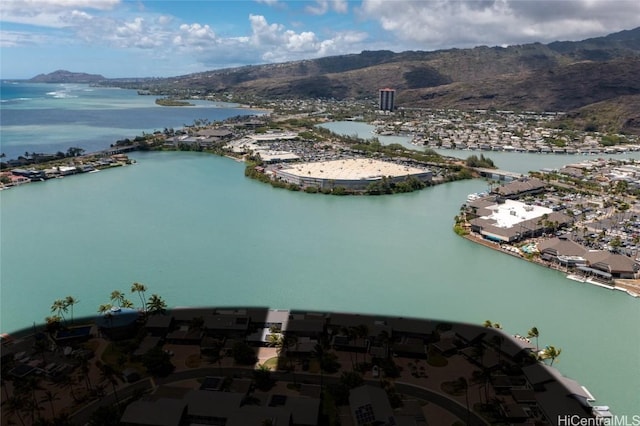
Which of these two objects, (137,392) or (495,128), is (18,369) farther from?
(495,128)

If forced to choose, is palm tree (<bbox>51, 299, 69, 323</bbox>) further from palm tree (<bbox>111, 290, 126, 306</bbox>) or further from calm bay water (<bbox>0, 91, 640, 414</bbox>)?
palm tree (<bbox>111, 290, 126, 306</bbox>)

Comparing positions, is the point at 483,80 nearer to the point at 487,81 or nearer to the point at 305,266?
the point at 487,81

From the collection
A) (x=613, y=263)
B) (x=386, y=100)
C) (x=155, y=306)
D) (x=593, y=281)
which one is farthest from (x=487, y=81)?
(x=155, y=306)

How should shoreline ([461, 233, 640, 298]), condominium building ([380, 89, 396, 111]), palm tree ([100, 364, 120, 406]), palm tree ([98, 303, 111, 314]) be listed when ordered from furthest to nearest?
condominium building ([380, 89, 396, 111])
shoreline ([461, 233, 640, 298])
palm tree ([98, 303, 111, 314])
palm tree ([100, 364, 120, 406])

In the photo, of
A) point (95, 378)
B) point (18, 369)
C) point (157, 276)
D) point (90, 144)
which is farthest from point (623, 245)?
point (90, 144)

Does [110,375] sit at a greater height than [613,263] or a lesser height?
lesser

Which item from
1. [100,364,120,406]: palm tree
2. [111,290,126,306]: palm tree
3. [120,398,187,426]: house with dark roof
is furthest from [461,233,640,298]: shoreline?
[100,364,120,406]: palm tree

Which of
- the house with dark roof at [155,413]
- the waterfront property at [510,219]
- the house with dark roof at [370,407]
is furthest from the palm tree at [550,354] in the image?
the waterfront property at [510,219]

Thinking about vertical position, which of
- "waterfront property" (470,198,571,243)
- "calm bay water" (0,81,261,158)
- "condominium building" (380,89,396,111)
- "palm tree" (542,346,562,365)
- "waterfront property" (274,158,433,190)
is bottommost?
"palm tree" (542,346,562,365)
